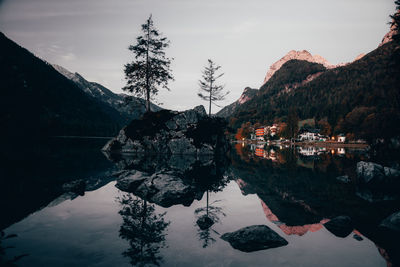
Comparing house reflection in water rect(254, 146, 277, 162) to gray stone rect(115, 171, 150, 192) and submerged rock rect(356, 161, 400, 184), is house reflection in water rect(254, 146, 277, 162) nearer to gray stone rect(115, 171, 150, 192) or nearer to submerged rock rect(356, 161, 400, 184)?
submerged rock rect(356, 161, 400, 184)

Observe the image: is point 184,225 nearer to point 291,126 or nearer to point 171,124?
point 171,124

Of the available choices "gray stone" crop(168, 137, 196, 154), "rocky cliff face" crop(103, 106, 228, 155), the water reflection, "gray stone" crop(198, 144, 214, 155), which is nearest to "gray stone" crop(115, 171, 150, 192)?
the water reflection

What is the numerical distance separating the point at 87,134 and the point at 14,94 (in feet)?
477

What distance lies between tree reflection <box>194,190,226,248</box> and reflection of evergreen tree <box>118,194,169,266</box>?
106 cm

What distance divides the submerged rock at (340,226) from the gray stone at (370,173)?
864cm

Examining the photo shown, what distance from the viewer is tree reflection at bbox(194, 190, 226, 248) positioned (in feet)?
18.7

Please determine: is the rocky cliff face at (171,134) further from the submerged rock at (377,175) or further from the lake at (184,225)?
the submerged rock at (377,175)

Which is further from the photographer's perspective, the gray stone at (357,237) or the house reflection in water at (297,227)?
the house reflection in water at (297,227)

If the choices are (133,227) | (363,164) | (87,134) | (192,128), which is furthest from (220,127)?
(87,134)

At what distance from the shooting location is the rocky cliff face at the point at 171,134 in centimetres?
3141

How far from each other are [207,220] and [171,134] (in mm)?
25497

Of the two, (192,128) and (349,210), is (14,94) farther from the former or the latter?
(192,128)

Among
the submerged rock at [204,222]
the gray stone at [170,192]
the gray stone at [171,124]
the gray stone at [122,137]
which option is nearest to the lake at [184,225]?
the submerged rock at [204,222]

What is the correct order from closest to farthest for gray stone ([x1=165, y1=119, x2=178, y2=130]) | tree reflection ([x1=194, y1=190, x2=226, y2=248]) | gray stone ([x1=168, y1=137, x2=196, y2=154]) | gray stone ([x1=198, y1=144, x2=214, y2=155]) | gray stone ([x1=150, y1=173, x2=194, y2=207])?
tree reflection ([x1=194, y1=190, x2=226, y2=248]), gray stone ([x1=150, y1=173, x2=194, y2=207]), gray stone ([x1=168, y1=137, x2=196, y2=154]), gray stone ([x1=198, y1=144, x2=214, y2=155]), gray stone ([x1=165, y1=119, x2=178, y2=130])
